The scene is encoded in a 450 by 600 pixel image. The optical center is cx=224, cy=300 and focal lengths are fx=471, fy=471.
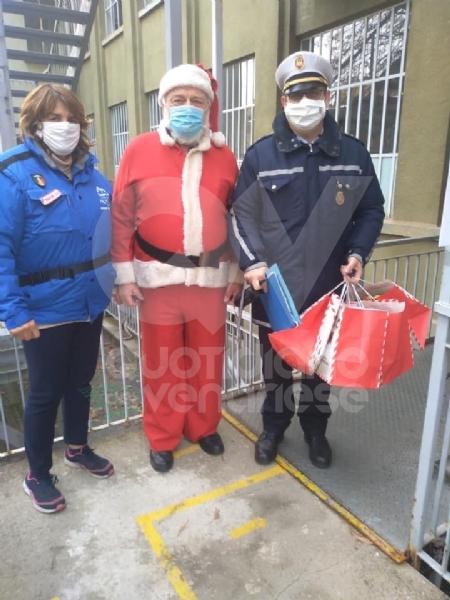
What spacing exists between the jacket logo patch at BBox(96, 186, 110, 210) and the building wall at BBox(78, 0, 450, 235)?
3627 millimetres

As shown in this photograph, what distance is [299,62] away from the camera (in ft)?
7.14

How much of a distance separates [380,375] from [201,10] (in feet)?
28.8

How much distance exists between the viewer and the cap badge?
2.17 meters

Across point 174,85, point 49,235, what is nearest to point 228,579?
point 49,235

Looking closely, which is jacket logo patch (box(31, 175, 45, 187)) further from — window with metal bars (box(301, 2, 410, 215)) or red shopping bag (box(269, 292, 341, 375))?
window with metal bars (box(301, 2, 410, 215))

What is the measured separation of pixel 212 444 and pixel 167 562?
0.82 meters

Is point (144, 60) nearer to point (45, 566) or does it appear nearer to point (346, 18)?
point (346, 18)

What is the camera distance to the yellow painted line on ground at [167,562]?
6.13 feet

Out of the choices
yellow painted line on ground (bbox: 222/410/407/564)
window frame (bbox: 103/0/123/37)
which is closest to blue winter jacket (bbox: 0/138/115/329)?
yellow painted line on ground (bbox: 222/410/407/564)

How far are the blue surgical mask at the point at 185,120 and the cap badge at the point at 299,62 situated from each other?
492 mm

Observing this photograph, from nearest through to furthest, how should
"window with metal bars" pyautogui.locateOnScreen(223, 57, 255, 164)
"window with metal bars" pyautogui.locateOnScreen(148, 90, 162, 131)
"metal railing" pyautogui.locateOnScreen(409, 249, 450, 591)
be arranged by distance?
1. "metal railing" pyautogui.locateOnScreen(409, 249, 450, 591)
2. "window with metal bars" pyautogui.locateOnScreen(223, 57, 255, 164)
3. "window with metal bars" pyautogui.locateOnScreen(148, 90, 162, 131)

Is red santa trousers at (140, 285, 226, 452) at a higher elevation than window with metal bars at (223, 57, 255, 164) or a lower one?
lower

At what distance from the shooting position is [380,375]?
1.96 m

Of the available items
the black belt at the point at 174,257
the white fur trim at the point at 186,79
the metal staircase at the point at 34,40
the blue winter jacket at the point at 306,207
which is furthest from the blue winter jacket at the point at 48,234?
the metal staircase at the point at 34,40
